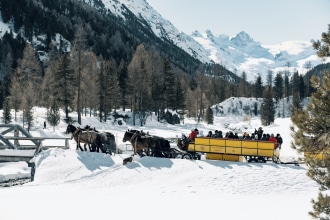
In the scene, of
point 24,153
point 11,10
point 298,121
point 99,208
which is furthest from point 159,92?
point 11,10

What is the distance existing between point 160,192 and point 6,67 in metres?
93.2

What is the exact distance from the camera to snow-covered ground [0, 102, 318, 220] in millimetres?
14367

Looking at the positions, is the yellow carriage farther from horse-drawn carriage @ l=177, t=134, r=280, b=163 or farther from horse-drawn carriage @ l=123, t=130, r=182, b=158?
horse-drawn carriage @ l=123, t=130, r=182, b=158

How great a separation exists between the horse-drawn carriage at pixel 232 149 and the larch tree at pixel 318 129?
9.95 metres

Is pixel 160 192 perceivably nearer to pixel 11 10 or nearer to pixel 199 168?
pixel 199 168

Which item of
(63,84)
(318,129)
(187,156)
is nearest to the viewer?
(318,129)

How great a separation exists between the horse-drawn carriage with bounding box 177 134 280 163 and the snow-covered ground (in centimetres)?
117

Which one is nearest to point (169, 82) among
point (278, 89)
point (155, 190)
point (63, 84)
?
point (63, 84)

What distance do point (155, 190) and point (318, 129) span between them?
965 centimetres

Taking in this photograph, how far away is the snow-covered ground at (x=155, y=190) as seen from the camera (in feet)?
47.1

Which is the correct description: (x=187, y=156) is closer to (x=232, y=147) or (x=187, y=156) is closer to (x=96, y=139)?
(x=232, y=147)

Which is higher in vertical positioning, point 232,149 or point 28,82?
point 28,82

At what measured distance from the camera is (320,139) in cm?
1030

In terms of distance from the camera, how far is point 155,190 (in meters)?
18.2
